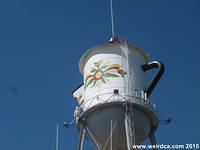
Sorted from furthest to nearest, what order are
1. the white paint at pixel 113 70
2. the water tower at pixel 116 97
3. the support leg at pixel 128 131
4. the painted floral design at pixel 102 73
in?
the painted floral design at pixel 102 73
the white paint at pixel 113 70
the water tower at pixel 116 97
the support leg at pixel 128 131

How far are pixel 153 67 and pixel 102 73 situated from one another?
335cm

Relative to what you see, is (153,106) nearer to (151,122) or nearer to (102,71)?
(151,122)

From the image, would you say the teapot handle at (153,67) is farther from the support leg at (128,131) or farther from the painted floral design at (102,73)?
the support leg at (128,131)

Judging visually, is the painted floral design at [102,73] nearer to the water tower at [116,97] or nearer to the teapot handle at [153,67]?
the water tower at [116,97]

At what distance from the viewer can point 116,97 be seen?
31.2m

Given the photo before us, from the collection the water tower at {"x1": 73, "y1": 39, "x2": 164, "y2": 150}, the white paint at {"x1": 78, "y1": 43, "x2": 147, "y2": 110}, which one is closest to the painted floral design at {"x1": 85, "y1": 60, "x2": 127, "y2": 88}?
the water tower at {"x1": 73, "y1": 39, "x2": 164, "y2": 150}

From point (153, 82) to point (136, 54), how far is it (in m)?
2.07

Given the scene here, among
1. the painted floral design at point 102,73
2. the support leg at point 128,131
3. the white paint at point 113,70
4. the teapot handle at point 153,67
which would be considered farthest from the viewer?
the teapot handle at point 153,67

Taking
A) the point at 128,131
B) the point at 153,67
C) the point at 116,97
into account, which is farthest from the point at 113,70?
the point at 128,131

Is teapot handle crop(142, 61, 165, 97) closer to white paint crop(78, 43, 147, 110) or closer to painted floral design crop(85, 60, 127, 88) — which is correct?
white paint crop(78, 43, 147, 110)

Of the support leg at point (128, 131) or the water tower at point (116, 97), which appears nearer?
the support leg at point (128, 131)

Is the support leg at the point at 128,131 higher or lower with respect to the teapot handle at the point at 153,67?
lower

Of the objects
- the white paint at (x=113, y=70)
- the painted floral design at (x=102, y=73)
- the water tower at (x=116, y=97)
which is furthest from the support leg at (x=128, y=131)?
the painted floral design at (x=102, y=73)

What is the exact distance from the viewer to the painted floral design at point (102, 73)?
3209 centimetres
